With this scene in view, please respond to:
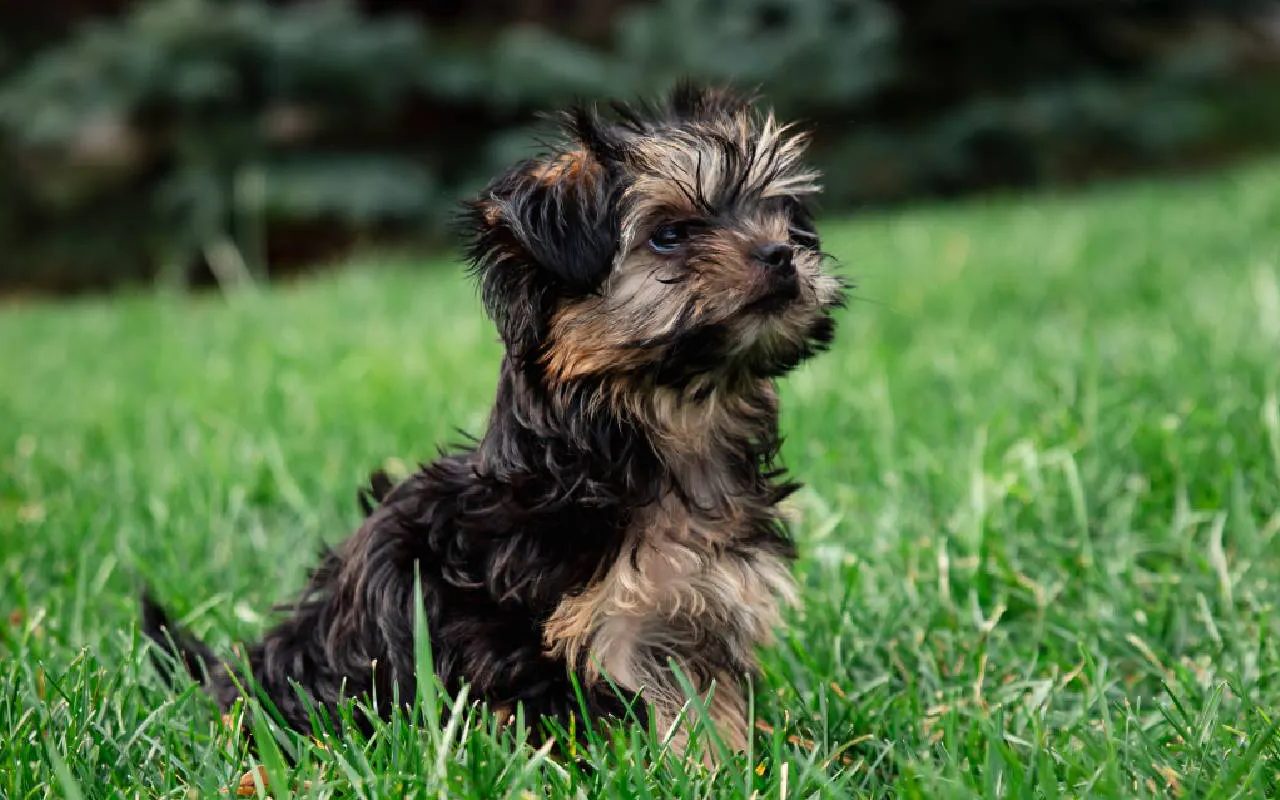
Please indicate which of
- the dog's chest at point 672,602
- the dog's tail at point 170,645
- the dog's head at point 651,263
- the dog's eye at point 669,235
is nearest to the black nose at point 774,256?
the dog's head at point 651,263

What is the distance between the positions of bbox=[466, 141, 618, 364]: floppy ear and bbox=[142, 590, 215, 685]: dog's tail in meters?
1.15

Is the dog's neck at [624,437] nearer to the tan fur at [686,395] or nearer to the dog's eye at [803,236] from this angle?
the tan fur at [686,395]

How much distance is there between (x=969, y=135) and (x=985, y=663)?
38.8ft

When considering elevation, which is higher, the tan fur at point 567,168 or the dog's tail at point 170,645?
the tan fur at point 567,168

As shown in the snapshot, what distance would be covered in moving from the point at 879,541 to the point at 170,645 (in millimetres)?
1948

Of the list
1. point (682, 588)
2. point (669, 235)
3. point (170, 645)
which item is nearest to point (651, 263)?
point (669, 235)

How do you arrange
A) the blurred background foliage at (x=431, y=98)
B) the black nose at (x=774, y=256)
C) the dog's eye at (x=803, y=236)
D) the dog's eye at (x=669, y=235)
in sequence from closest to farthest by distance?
the black nose at (x=774, y=256) → the dog's eye at (x=669, y=235) → the dog's eye at (x=803, y=236) → the blurred background foliage at (x=431, y=98)

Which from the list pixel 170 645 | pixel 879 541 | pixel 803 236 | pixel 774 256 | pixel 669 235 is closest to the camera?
pixel 774 256

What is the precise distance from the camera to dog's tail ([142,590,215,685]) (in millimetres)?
2969

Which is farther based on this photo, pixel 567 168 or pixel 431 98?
pixel 431 98

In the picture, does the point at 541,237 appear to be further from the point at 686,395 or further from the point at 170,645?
the point at 170,645

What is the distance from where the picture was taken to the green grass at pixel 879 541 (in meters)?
2.35

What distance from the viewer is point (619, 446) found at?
2.49 m

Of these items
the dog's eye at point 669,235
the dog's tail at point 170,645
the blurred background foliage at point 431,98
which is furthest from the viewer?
the blurred background foliage at point 431,98
